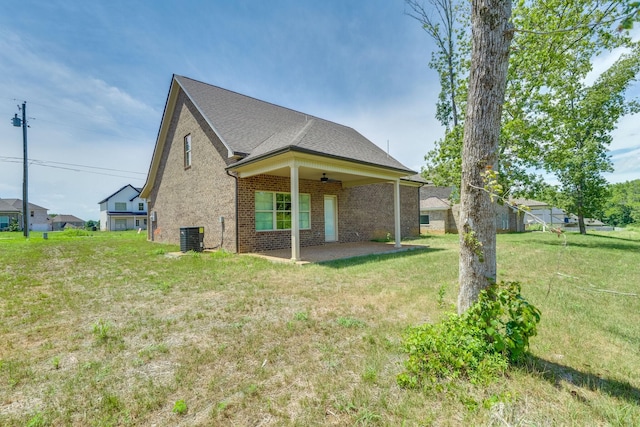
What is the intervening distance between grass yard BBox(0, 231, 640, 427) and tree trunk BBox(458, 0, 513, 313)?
0.60 meters

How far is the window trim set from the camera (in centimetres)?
1251

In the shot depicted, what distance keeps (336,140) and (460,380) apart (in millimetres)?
9160

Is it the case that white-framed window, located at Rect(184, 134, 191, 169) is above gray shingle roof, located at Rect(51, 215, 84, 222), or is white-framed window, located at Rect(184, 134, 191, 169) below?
above

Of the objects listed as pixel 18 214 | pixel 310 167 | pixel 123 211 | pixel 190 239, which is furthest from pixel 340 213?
pixel 18 214

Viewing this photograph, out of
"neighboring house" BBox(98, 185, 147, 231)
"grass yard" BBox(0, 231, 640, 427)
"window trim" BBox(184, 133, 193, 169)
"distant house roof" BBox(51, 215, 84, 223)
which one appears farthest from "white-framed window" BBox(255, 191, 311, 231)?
"distant house roof" BBox(51, 215, 84, 223)

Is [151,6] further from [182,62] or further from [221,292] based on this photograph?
[221,292]

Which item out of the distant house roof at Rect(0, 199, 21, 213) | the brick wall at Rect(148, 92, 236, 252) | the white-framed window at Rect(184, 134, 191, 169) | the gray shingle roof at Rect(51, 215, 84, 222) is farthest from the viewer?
the gray shingle roof at Rect(51, 215, 84, 222)

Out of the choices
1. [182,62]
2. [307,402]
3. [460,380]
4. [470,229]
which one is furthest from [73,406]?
[182,62]

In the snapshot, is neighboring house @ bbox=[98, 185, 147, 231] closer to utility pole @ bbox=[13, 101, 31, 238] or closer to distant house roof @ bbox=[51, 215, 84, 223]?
utility pole @ bbox=[13, 101, 31, 238]

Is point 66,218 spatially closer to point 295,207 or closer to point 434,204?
point 434,204

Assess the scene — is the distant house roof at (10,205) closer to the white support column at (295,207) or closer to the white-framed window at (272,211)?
the white-framed window at (272,211)

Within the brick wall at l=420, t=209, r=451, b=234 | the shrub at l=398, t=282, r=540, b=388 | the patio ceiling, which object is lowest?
the shrub at l=398, t=282, r=540, b=388

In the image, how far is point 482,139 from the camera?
2.66 m

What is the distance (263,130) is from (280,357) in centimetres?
1062
